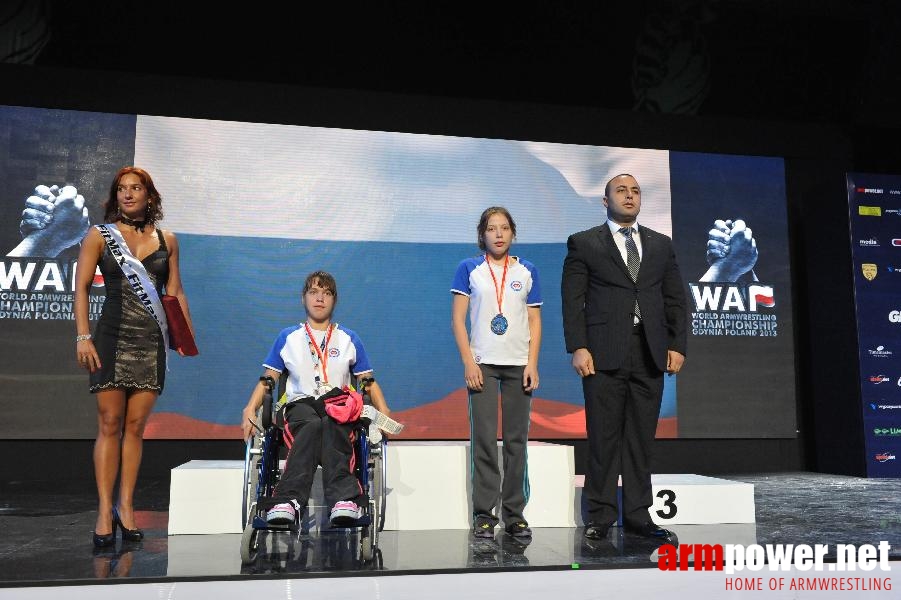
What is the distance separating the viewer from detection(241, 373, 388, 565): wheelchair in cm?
270

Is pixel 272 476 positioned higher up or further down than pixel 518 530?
higher up

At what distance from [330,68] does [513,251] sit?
6.04 ft

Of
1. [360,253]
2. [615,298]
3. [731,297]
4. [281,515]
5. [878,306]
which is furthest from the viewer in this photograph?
[731,297]

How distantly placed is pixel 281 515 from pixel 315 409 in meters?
0.46

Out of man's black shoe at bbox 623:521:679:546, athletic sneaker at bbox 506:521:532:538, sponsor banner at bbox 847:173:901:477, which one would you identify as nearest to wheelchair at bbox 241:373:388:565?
athletic sneaker at bbox 506:521:532:538

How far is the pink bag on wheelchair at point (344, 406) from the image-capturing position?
9.31 feet

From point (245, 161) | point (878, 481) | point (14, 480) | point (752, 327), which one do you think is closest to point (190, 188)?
point (245, 161)

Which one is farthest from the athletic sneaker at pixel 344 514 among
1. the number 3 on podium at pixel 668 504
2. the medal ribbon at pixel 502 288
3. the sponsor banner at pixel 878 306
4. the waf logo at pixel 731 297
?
the sponsor banner at pixel 878 306

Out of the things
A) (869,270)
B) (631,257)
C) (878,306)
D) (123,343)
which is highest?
(869,270)

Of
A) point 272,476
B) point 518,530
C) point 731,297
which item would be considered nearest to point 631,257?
point 518,530

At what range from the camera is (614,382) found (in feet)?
10.2

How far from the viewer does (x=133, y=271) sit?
2926mm

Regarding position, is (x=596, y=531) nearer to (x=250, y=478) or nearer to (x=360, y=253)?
(x=250, y=478)

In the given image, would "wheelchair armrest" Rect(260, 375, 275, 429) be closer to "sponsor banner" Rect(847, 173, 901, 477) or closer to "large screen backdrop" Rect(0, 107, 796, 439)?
"large screen backdrop" Rect(0, 107, 796, 439)
